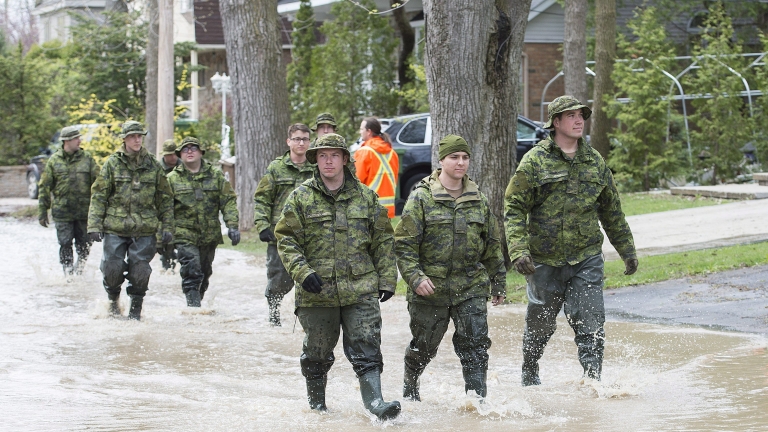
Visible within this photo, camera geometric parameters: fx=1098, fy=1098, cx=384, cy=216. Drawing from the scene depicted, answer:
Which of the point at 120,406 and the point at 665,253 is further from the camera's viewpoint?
the point at 665,253

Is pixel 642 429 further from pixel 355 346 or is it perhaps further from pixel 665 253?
pixel 665 253

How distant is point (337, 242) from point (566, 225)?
65.5 inches

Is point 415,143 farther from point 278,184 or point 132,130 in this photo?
point 278,184

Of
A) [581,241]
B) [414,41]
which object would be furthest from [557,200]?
[414,41]

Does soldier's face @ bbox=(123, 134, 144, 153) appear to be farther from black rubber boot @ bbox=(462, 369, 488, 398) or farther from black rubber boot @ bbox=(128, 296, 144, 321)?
black rubber boot @ bbox=(462, 369, 488, 398)

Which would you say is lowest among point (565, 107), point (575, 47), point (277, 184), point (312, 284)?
point (312, 284)

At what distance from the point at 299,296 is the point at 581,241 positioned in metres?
1.97

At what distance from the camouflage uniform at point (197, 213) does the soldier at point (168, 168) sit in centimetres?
62

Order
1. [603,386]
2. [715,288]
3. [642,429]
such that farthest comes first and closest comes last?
1. [715,288]
2. [603,386]
3. [642,429]

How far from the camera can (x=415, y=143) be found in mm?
19359

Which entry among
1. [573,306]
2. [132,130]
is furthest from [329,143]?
[132,130]

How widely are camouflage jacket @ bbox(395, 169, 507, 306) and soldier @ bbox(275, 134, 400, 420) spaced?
14 centimetres

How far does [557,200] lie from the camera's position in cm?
742

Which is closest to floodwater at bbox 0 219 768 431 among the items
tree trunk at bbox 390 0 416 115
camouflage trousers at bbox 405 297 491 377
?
camouflage trousers at bbox 405 297 491 377
